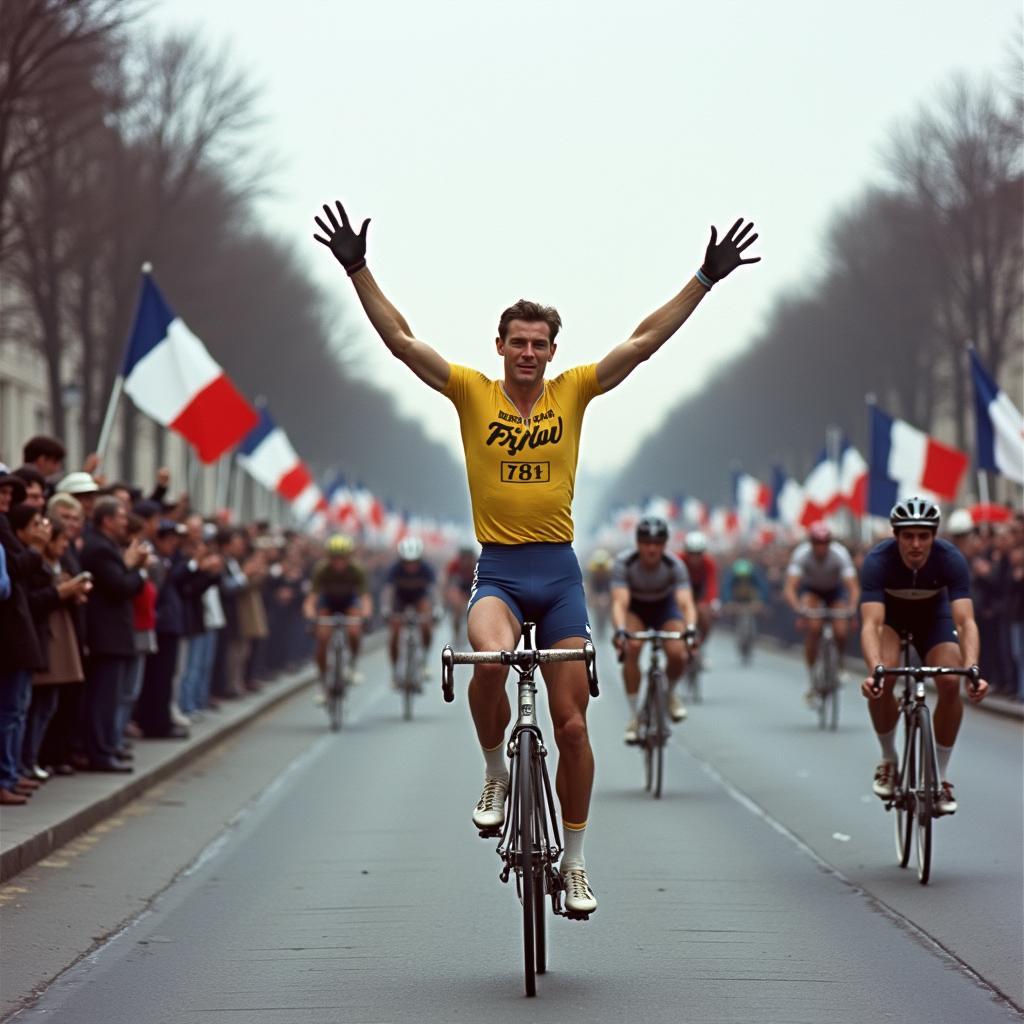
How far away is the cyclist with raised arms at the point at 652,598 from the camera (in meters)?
15.2

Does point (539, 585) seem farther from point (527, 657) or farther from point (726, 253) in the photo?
point (726, 253)

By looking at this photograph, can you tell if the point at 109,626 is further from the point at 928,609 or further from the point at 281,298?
the point at 281,298

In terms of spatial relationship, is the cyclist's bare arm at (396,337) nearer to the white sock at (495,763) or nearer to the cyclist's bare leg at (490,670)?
the cyclist's bare leg at (490,670)

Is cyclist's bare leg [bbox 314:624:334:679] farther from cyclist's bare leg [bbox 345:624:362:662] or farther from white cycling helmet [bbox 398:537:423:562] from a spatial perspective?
white cycling helmet [bbox 398:537:423:562]

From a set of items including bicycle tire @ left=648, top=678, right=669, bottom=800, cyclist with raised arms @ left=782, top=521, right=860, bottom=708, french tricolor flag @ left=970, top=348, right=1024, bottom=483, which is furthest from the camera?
french tricolor flag @ left=970, top=348, right=1024, bottom=483

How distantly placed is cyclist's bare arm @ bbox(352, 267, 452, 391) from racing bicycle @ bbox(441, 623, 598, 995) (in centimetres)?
94

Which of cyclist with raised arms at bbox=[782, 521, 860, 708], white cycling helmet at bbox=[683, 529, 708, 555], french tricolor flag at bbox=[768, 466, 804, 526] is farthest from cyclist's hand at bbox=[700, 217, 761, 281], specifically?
french tricolor flag at bbox=[768, 466, 804, 526]

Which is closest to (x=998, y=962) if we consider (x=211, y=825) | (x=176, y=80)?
(x=211, y=825)

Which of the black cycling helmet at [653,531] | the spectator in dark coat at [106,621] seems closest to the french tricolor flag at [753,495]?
the black cycling helmet at [653,531]

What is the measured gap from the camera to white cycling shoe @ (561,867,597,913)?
7.61 m

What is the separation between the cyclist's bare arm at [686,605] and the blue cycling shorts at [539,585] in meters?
7.19

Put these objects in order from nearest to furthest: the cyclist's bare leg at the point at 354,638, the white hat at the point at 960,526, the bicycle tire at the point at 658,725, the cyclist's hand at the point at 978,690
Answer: the cyclist's hand at the point at 978,690 < the bicycle tire at the point at 658,725 < the cyclist's bare leg at the point at 354,638 < the white hat at the point at 960,526

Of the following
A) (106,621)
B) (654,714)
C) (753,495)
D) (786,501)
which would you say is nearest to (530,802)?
(654,714)

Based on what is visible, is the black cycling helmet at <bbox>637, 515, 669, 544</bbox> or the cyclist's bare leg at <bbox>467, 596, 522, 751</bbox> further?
the black cycling helmet at <bbox>637, 515, 669, 544</bbox>
